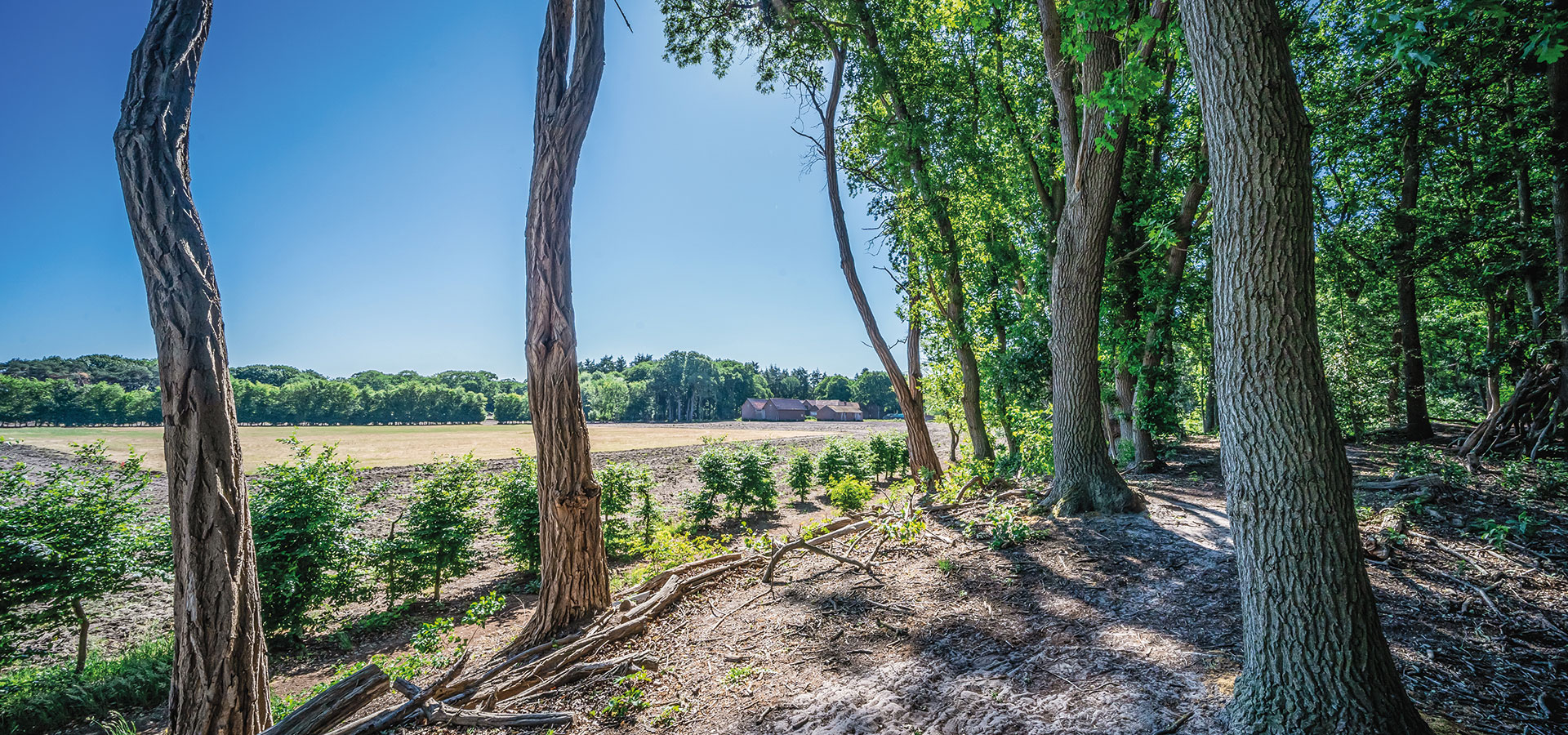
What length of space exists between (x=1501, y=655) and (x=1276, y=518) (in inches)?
66.9

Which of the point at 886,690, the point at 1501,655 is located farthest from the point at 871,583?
the point at 1501,655

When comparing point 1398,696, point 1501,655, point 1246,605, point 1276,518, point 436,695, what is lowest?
point 436,695

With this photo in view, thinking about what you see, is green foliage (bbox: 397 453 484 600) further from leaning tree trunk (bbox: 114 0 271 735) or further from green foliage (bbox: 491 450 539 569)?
leaning tree trunk (bbox: 114 0 271 735)

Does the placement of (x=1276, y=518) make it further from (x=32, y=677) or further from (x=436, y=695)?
(x=32, y=677)

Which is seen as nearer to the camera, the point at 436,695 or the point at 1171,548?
the point at 436,695

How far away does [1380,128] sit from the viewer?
27.4ft

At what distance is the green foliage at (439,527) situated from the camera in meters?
9.05

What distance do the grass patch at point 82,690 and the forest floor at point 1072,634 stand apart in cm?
635

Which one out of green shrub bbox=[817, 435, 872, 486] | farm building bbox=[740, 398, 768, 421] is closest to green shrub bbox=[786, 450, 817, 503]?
green shrub bbox=[817, 435, 872, 486]

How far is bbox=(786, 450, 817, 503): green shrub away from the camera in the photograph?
18.8 m

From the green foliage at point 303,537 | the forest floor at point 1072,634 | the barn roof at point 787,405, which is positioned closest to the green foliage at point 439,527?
the green foliage at point 303,537

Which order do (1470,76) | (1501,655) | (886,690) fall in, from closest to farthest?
1. (1501,655)
2. (886,690)
3. (1470,76)

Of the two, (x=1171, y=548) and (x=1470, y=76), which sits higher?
(x=1470, y=76)

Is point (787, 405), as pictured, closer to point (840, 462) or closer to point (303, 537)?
point (840, 462)
